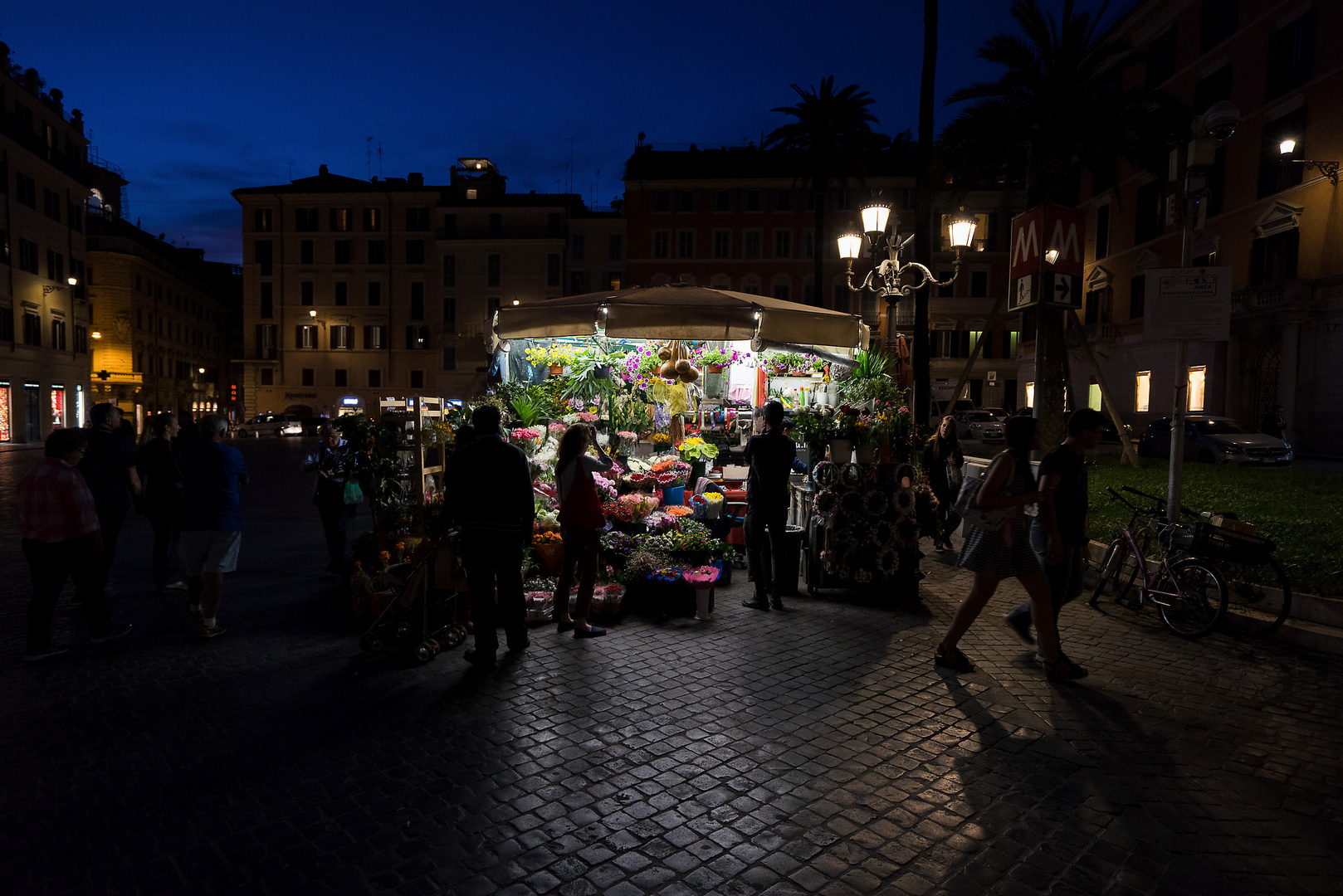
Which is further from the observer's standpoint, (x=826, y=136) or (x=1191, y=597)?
(x=826, y=136)

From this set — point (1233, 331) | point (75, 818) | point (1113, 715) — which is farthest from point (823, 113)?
point (75, 818)

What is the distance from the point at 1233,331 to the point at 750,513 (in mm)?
27401

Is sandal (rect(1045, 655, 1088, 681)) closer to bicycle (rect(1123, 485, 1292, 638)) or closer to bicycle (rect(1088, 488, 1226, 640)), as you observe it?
bicycle (rect(1088, 488, 1226, 640))

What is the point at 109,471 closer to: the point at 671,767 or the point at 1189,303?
the point at 671,767

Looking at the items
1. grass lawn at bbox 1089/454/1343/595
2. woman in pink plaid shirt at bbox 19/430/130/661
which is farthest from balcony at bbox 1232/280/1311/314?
woman in pink plaid shirt at bbox 19/430/130/661

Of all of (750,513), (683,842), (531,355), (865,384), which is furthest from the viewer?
(531,355)

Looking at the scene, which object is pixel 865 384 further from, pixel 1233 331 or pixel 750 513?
pixel 1233 331

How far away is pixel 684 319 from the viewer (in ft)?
28.3

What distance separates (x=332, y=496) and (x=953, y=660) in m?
6.50

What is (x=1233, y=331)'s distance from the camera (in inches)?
1057

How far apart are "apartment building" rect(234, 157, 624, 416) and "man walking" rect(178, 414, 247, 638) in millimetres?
47590

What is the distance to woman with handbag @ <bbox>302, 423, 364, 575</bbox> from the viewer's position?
812 centimetres

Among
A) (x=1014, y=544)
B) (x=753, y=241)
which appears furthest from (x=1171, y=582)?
(x=753, y=241)

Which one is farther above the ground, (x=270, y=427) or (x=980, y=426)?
(x=980, y=426)
